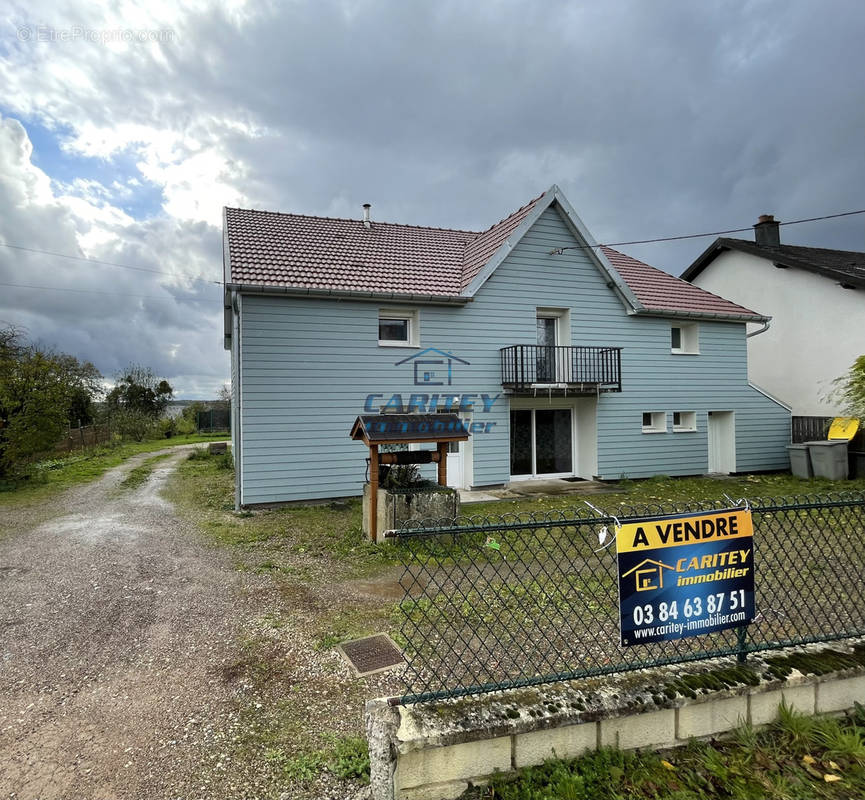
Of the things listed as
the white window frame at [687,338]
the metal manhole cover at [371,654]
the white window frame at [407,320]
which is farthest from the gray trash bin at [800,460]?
the metal manhole cover at [371,654]

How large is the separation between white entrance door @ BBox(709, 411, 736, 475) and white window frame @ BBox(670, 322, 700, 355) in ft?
6.42

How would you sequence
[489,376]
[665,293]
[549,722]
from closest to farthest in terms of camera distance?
[549,722] < [489,376] < [665,293]

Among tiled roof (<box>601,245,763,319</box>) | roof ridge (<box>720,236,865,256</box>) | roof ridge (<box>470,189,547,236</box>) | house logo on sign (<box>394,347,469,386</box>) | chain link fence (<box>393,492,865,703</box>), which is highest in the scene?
roof ridge (<box>720,236,865,256</box>)

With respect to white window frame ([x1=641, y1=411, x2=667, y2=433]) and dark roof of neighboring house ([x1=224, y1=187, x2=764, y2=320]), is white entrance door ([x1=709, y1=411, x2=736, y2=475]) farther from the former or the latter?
dark roof of neighboring house ([x1=224, y1=187, x2=764, y2=320])

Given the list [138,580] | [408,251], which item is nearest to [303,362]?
[408,251]

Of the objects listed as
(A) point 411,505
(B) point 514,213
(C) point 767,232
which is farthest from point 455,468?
(C) point 767,232

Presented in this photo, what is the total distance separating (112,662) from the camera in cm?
365

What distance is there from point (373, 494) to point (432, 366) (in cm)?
448

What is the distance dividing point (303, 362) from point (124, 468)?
9403mm

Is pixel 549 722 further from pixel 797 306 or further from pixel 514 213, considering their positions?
pixel 797 306

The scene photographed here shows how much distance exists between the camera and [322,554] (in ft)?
21.4

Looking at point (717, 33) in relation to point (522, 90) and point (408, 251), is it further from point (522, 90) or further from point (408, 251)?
point (408, 251)

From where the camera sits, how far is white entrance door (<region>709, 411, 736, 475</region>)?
13.6m

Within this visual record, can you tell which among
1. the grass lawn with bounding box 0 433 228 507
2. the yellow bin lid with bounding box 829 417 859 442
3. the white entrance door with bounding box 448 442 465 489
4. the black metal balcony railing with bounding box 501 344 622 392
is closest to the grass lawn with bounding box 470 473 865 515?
the yellow bin lid with bounding box 829 417 859 442
